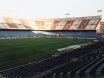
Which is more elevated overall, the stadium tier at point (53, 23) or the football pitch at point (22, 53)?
the stadium tier at point (53, 23)

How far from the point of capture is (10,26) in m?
67.9

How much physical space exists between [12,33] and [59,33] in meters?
20.6

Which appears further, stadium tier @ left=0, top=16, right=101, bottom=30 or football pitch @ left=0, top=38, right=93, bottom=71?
stadium tier @ left=0, top=16, right=101, bottom=30

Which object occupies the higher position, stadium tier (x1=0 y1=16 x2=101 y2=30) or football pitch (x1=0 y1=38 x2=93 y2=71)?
stadium tier (x1=0 y1=16 x2=101 y2=30)

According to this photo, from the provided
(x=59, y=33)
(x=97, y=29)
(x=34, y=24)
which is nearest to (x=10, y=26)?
(x=34, y=24)

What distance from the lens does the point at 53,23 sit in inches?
3036

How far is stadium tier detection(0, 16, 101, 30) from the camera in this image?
223ft

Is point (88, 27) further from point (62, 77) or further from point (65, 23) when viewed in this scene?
point (62, 77)

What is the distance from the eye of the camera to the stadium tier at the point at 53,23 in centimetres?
6788

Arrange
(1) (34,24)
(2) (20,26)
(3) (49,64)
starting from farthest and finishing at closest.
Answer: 1. (1) (34,24)
2. (2) (20,26)
3. (3) (49,64)

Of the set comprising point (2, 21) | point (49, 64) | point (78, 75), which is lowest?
point (49, 64)

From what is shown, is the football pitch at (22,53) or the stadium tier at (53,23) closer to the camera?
the football pitch at (22,53)

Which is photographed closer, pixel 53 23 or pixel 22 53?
pixel 22 53

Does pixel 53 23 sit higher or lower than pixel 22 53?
higher
